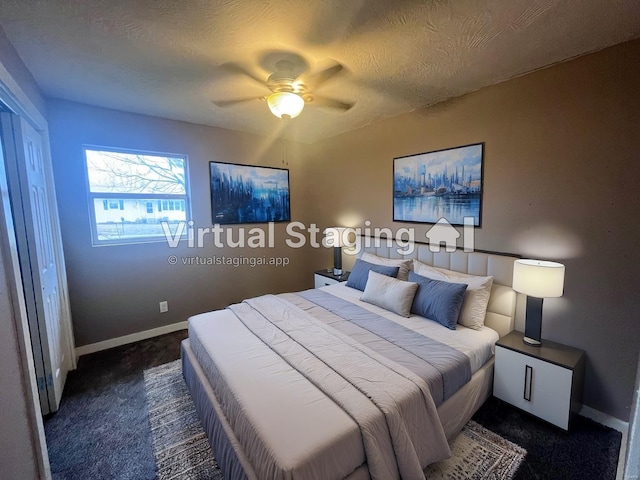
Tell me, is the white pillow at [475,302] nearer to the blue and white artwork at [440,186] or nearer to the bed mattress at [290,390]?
the bed mattress at [290,390]

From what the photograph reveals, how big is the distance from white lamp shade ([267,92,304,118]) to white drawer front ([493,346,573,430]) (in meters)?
2.31

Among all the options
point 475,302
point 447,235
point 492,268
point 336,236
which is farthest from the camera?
point 336,236

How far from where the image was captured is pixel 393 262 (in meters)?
3.02

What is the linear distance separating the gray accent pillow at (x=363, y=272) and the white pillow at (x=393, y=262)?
0.06m

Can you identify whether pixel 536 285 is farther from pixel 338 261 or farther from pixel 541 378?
pixel 338 261

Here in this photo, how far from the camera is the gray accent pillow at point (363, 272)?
2838mm

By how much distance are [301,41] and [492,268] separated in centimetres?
228

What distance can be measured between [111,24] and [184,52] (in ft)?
1.27

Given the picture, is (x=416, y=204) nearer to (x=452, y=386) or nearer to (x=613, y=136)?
(x=613, y=136)

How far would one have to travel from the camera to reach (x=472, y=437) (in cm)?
183

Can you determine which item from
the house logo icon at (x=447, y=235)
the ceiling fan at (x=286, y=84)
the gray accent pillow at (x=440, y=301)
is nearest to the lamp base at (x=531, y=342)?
the gray accent pillow at (x=440, y=301)

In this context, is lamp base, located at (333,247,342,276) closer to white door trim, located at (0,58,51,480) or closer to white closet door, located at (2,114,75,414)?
white closet door, located at (2,114,75,414)

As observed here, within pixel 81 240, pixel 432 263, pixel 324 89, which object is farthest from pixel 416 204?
pixel 81 240

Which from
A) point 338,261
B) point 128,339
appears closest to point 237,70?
point 338,261
